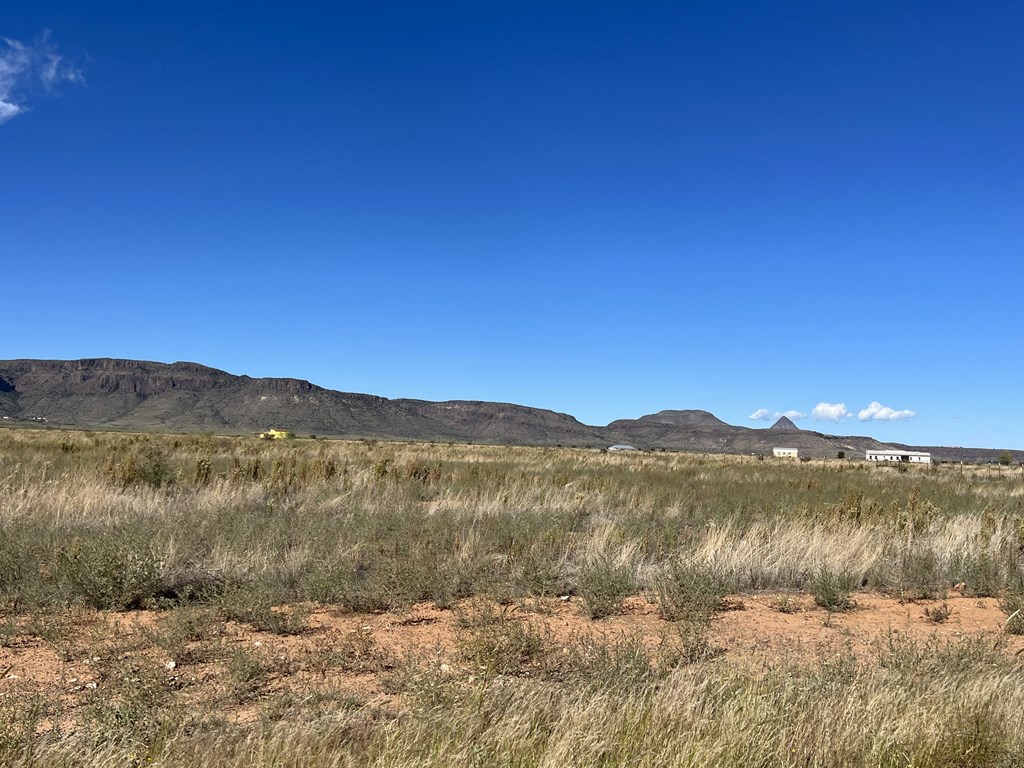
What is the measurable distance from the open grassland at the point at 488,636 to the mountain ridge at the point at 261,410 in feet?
471

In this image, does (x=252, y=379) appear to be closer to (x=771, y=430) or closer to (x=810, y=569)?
(x=771, y=430)

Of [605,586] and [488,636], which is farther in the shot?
[605,586]

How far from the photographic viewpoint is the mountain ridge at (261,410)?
157625 millimetres

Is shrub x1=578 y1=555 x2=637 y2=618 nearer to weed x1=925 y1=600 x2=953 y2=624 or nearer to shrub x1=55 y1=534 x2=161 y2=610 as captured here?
weed x1=925 y1=600 x2=953 y2=624

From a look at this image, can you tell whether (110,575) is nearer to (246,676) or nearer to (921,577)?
(246,676)

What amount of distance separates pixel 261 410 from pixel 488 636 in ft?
555

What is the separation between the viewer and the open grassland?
3.54 meters

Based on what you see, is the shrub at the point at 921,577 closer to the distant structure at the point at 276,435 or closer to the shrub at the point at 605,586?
the shrub at the point at 605,586

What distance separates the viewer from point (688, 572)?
723 cm

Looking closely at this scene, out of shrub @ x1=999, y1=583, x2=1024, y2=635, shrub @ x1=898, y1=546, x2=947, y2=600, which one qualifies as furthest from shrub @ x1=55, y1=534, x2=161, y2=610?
A: shrub @ x1=898, y1=546, x2=947, y2=600

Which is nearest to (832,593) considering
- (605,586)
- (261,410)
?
(605,586)

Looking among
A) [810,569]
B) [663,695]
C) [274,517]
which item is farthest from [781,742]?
[274,517]

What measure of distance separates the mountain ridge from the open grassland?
14362 centimetres

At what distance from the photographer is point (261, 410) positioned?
162500 mm
